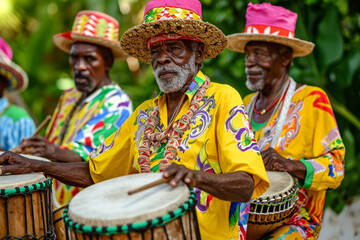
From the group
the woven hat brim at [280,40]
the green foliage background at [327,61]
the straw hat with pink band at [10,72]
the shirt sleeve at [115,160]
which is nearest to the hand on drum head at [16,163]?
the shirt sleeve at [115,160]

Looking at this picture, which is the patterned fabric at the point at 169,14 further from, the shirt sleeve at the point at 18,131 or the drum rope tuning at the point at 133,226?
the shirt sleeve at the point at 18,131

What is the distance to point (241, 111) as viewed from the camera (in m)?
2.46

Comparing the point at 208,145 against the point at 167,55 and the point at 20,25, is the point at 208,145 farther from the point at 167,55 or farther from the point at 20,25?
the point at 20,25

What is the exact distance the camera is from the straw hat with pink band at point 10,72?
5262 mm

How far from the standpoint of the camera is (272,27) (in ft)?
13.0

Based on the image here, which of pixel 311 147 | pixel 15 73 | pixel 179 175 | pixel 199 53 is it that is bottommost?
pixel 311 147

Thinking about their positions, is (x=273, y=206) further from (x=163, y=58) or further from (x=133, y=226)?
(x=133, y=226)

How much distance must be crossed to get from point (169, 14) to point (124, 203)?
1.20m

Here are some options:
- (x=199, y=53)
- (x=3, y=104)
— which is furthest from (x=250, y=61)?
(x=3, y=104)

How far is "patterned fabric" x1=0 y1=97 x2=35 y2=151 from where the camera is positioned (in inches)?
205

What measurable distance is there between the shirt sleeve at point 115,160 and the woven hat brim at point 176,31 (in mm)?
565

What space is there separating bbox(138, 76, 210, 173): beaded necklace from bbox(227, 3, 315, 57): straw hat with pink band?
1.45 metres

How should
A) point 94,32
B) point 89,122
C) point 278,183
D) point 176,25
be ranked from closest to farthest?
point 176,25 < point 278,183 < point 89,122 < point 94,32

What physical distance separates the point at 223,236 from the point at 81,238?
847 mm
